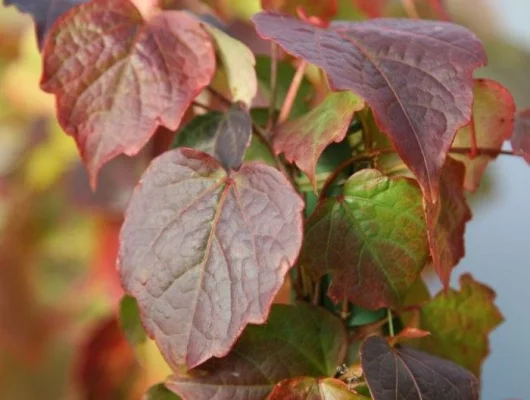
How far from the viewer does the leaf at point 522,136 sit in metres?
0.40

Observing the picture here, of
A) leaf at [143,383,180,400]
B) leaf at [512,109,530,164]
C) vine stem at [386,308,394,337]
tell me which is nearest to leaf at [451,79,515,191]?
leaf at [512,109,530,164]

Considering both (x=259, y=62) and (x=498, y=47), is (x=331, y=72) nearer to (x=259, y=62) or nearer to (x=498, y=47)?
(x=259, y=62)

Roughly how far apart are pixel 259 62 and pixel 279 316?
9.5 inches

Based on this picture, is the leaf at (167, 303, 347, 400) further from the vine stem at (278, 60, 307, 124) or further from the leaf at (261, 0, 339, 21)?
the leaf at (261, 0, 339, 21)

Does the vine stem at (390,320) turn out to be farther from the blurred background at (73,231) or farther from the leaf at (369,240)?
the blurred background at (73,231)

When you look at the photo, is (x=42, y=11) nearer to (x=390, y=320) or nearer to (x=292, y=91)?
(x=292, y=91)

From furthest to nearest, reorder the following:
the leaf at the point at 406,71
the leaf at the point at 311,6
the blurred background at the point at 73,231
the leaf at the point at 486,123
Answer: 1. the blurred background at the point at 73,231
2. the leaf at the point at 311,6
3. the leaf at the point at 486,123
4. the leaf at the point at 406,71

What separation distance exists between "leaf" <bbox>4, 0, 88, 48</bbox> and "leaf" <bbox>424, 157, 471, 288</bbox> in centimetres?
28

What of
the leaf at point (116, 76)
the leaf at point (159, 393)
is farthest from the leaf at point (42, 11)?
the leaf at point (159, 393)

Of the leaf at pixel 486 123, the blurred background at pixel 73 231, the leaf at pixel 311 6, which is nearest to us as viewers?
the leaf at pixel 486 123

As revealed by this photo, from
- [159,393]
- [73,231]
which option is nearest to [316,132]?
[159,393]

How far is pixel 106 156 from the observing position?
1.29 ft

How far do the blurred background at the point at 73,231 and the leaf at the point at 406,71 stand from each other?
0.40 metres

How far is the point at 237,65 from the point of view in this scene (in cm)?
43
